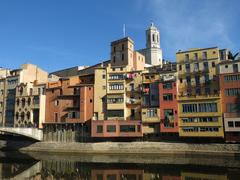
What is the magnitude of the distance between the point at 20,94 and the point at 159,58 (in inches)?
2513

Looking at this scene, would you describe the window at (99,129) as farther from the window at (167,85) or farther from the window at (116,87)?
the window at (167,85)

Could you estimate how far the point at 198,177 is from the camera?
33.8m

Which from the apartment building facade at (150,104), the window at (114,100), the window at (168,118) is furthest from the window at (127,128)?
the window at (168,118)

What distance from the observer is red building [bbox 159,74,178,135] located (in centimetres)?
5747

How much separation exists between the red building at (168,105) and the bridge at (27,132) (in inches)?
1256

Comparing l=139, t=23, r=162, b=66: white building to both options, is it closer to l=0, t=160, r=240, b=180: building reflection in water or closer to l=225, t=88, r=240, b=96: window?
l=225, t=88, r=240, b=96: window

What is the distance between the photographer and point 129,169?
39781 mm

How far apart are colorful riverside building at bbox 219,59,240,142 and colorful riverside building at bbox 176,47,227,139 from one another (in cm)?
133

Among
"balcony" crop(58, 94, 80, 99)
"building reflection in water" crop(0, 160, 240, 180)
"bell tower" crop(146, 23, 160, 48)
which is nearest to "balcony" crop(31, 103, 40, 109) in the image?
"balcony" crop(58, 94, 80, 99)

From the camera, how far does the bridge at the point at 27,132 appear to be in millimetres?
59953

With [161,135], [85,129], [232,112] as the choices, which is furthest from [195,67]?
[85,129]

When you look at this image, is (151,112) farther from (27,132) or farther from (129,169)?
(27,132)

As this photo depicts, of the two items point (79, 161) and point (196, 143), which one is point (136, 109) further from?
point (79, 161)

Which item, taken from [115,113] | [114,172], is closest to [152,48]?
[115,113]
